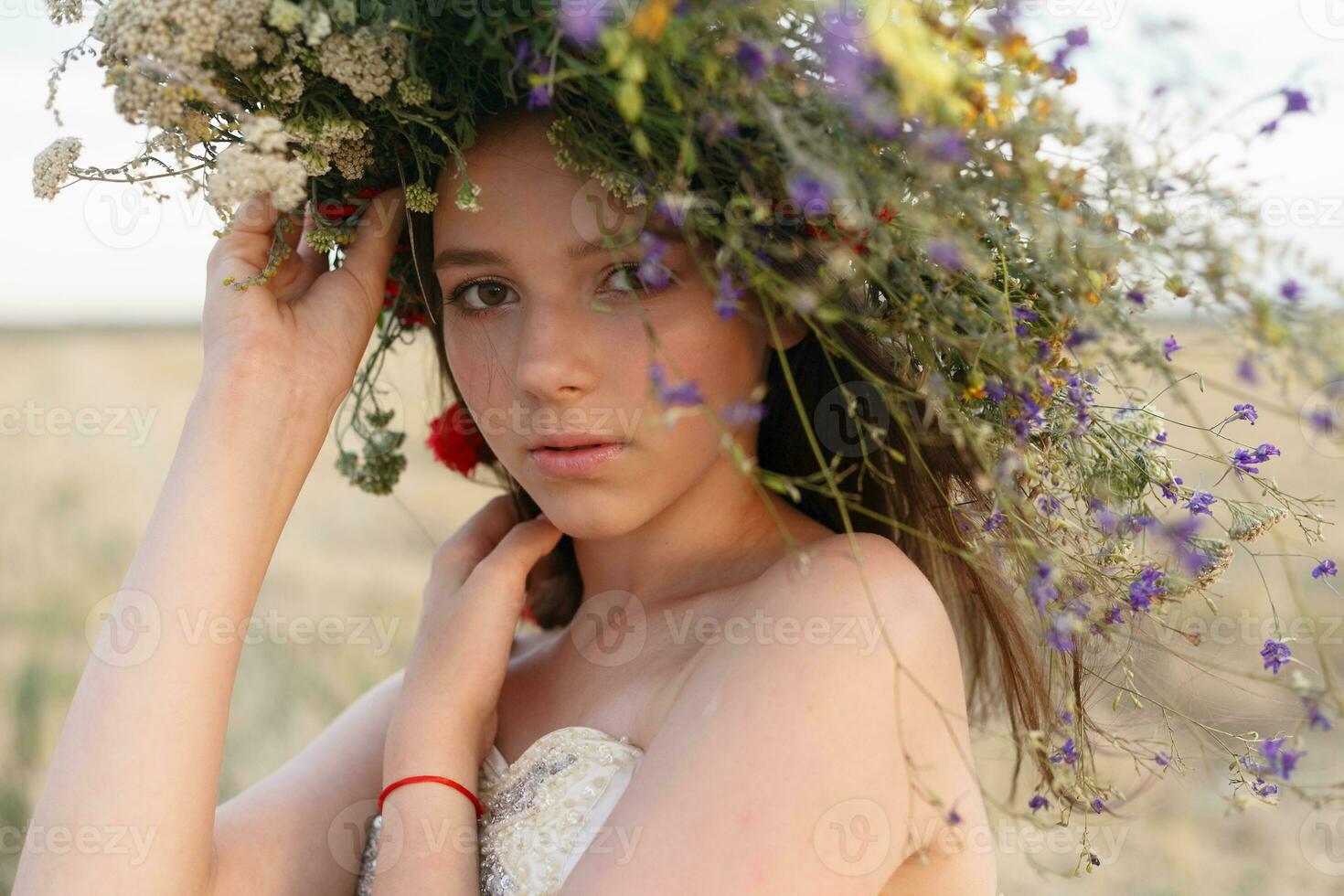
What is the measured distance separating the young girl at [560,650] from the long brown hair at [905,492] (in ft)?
0.04

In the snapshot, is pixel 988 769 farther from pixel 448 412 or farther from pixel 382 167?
pixel 382 167

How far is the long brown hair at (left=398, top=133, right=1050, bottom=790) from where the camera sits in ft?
6.12

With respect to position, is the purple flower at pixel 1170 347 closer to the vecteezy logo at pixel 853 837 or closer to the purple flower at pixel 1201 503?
the purple flower at pixel 1201 503

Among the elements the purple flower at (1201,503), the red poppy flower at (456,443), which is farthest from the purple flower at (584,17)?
the red poppy flower at (456,443)

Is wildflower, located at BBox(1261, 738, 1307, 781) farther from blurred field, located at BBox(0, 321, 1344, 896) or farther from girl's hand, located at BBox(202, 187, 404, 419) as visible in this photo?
girl's hand, located at BBox(202, 187, 404, 419)

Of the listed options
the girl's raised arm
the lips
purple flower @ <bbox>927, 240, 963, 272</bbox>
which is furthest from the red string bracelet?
purple flower @ <bbox>927, 240, 963, 272</bbox>

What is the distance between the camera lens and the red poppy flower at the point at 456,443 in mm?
2586

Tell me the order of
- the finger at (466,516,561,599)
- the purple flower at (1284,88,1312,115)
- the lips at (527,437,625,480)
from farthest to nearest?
the finger at (466,516,561,599)
the lips at (527,437,625,480)
the purple flower at (1284,88,1312,115)

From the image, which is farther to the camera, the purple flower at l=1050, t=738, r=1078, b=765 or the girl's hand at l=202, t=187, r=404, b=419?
the girl's hand at l=202, t=187, r=404, b=419

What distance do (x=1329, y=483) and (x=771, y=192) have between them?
9.29m

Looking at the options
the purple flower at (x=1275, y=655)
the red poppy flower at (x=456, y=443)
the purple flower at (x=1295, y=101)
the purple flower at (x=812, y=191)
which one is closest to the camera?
the purple flower at (x=812, y=191)

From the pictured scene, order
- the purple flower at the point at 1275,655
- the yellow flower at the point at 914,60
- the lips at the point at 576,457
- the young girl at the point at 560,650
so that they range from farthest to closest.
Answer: the lips at the point at 576,457 → the purple flower at the point at 1275,655 → the young girl at the point at 560,650 → the yellow flower at the point at 914,60

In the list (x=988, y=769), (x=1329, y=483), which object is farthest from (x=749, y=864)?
(x=1329, y=483)

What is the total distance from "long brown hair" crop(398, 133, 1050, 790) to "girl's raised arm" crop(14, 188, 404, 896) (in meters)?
0.24
